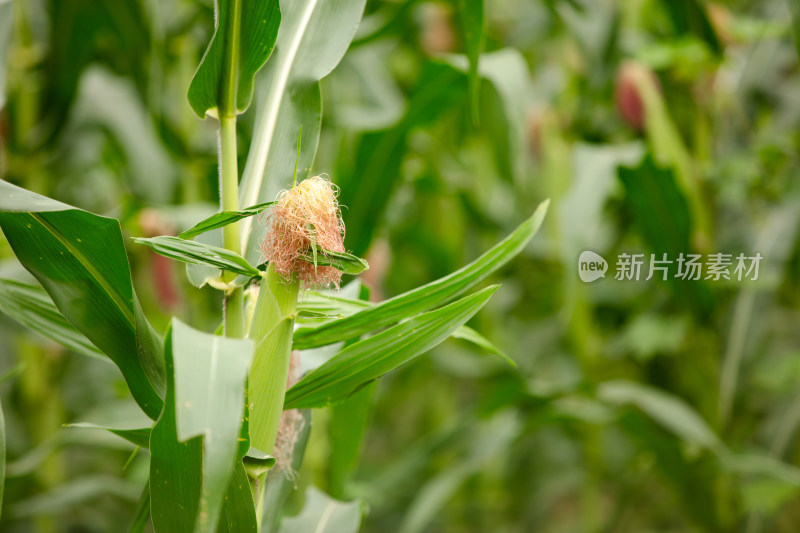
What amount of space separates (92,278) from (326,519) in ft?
0.74

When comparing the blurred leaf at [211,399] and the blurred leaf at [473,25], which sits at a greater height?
the blurred leaf at [473,25]

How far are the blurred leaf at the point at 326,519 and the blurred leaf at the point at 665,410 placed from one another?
1.42 ft

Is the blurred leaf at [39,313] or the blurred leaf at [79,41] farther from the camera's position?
the blurred leaf at [79,41]

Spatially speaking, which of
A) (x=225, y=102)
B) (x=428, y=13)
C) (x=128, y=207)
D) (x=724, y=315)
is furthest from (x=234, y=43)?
(x=428, y=13)

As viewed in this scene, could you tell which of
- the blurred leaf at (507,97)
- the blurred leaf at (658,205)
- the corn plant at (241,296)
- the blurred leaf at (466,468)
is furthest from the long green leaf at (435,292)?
the blurred leaf at (466,468)

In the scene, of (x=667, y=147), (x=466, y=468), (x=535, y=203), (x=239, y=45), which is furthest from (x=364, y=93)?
(x=239, y=45)

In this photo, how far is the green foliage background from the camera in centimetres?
74

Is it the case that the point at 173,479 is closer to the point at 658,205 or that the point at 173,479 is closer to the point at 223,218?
the point at 223,218

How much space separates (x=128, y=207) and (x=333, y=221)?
52cm

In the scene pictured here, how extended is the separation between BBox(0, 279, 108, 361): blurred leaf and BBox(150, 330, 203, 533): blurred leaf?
0.32 ft

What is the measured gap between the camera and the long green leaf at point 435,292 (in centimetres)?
34
